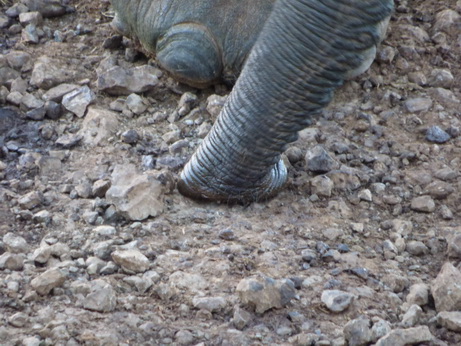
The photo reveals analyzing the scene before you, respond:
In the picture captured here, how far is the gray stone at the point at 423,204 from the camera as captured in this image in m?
3.50

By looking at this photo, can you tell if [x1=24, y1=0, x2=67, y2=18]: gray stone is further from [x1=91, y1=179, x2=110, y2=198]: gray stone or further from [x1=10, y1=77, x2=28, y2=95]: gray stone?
[x1=91, y1=179, x2=110, y2=198]: gray stone

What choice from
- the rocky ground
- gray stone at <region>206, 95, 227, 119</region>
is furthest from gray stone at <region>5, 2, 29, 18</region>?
gray stone at <region>206, 95, 227, 119</region>

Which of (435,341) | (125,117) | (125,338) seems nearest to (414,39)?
(125,117)

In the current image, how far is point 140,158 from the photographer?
368cm

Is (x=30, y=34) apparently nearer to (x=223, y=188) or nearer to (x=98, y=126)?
(x=98, y=126)

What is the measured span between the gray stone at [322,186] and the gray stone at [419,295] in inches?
28.6

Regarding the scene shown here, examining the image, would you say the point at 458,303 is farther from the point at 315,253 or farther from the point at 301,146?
the point at 301,146

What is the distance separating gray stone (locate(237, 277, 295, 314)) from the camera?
2750mm

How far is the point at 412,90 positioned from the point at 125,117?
1317mm

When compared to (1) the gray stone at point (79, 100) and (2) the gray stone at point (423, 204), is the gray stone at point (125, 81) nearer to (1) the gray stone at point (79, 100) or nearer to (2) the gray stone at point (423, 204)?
(1) the gray stone at point (79, 100)

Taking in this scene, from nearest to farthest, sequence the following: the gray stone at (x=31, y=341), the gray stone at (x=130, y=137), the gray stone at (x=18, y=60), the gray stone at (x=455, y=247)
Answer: the gray stone at (x=31, y=341) < the gray stone at (x=455, y=247) < the gray stone at (x=130, y=137) < the gray stone at (x=18, y=60)

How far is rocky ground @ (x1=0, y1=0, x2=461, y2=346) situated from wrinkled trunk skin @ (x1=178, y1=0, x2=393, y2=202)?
0.11 metres

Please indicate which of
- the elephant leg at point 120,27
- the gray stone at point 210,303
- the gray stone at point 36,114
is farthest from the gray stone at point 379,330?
the elephant leg at point 120,27

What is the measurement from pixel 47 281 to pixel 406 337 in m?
1.03
